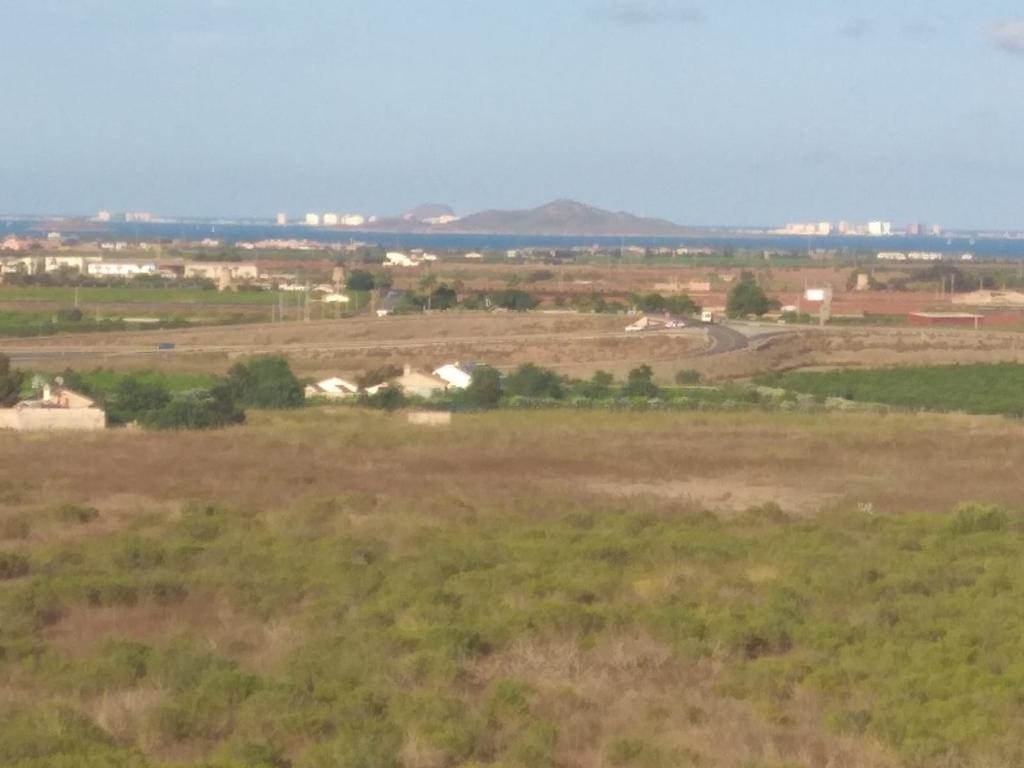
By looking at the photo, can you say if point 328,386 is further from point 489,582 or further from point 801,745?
point 801,745

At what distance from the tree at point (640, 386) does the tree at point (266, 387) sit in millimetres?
10448

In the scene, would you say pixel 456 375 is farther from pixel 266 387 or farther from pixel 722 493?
pixel 722 493

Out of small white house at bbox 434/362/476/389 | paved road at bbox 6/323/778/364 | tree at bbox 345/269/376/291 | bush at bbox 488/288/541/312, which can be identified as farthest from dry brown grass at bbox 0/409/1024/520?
tree at bbox 345/269/376/291

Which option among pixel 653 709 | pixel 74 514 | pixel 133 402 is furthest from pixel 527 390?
pixel 653 709

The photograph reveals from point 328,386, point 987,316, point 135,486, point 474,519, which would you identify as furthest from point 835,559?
point 987,316

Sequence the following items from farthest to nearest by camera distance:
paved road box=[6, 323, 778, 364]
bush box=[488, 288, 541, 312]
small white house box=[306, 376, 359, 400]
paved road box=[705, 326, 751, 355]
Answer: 1. bush box=[488, 288, 541, 312]
2. paved road box=[705, 326, 751, 355]
3. paved road box=[6, 323, 778, 364]
4. small white house box=[306, 376, 359, 400]

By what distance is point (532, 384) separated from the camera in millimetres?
54906

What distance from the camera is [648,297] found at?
107875 millimetres

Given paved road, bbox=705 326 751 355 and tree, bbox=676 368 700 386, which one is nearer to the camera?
tree, bbox=676 368 700 386

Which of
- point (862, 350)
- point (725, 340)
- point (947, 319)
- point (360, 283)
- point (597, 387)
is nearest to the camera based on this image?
point (597, 387)

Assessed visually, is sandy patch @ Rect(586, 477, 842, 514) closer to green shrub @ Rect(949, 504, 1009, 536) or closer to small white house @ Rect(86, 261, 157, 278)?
green shrub @ Rect(949, 504, 1009, 536)

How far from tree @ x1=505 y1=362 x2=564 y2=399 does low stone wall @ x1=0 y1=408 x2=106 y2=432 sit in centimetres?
1549

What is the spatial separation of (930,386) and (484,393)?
19.1 m

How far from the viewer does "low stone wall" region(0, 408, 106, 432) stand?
41250 millimetres
